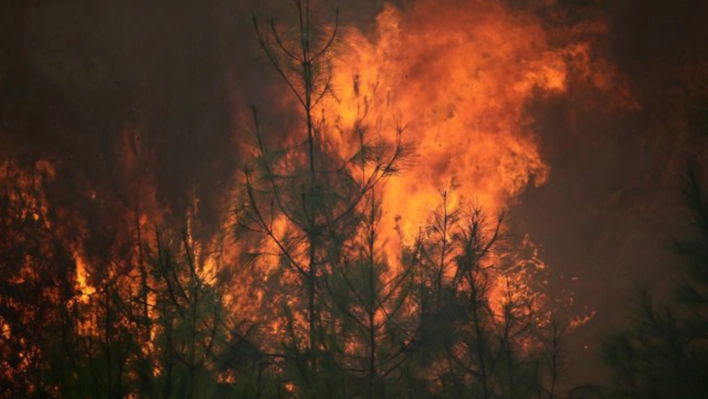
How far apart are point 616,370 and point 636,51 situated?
2.45m

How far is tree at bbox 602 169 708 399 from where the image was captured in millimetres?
4062

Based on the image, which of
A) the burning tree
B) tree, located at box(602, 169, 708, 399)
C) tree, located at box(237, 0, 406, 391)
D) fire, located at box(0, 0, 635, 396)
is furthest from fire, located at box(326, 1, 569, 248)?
tree, located at box(602, 169, 708, 399)

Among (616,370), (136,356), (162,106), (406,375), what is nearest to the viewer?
(136,356)

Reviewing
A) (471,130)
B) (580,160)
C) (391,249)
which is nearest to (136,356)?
(391,249)

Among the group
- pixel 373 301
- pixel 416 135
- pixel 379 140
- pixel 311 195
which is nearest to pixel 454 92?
pixel 416 135

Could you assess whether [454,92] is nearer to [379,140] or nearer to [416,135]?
[416,135]

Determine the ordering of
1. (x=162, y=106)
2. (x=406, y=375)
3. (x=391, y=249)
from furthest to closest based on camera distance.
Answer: (x=162, y=106)
(x=391, y=249)
(x=406, y=375)

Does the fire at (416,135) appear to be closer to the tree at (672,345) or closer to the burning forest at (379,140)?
the burning forest at (379,140)

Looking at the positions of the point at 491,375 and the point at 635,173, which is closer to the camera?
the point at 491,375

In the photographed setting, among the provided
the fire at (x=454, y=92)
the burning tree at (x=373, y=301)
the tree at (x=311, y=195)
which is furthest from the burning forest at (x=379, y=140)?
the burning tree at (x=373, y=301)

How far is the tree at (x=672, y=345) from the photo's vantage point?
4062 millimetres

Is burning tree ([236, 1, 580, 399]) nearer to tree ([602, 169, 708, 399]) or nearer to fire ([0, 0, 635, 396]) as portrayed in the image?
tree ([602, 169, 708, 399])

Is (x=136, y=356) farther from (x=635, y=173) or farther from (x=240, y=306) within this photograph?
(x=635, y=173)

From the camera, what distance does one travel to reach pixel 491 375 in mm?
4160
